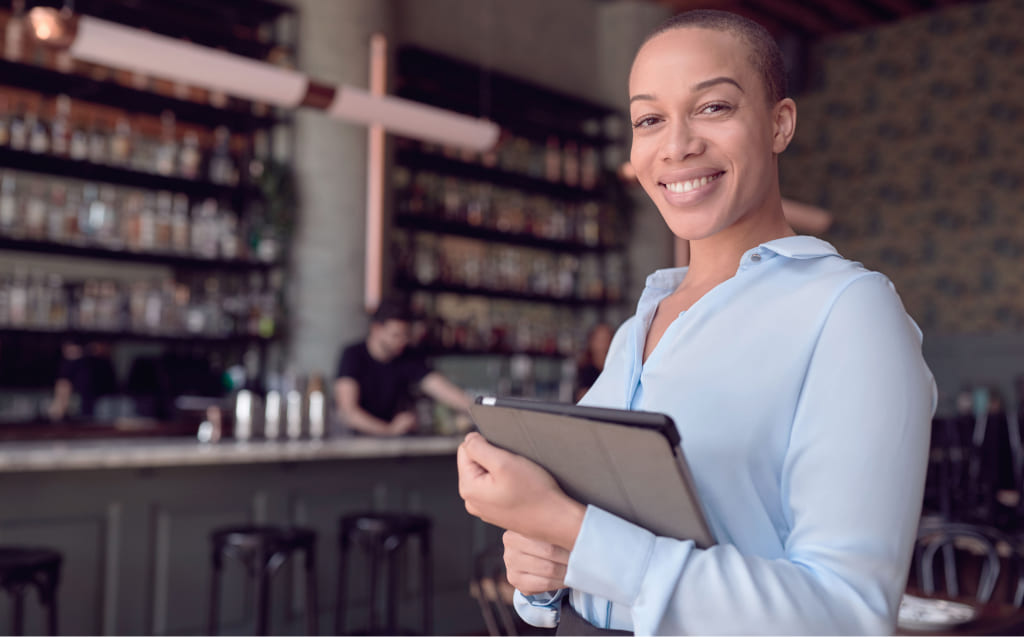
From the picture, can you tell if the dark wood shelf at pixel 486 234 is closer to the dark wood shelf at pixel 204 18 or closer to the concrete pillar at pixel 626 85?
the concrete pillar at pixel 626 85

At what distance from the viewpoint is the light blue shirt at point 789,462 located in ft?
1.88

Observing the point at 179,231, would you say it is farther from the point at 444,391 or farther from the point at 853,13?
the point at 853,13

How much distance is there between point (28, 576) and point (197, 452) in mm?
703

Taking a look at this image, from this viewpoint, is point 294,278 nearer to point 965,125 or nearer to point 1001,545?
point 1001,545

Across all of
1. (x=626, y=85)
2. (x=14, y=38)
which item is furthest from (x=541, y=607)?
(x=626, y=85)

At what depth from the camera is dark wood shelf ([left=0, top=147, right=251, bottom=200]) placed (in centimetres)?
445

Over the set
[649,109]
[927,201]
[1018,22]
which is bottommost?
[649,109]

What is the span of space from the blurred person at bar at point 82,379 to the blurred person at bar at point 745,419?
4802 millimetres

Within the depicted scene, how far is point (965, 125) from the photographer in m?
7.26

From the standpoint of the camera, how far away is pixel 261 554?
2932 millimetres

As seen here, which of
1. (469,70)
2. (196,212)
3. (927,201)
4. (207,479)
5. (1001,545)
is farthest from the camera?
(927,201)

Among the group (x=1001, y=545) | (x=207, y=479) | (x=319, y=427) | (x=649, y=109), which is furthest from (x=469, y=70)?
(x=649, y=109)

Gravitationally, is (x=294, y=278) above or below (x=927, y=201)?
below

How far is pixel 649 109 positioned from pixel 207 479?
3029 mm
